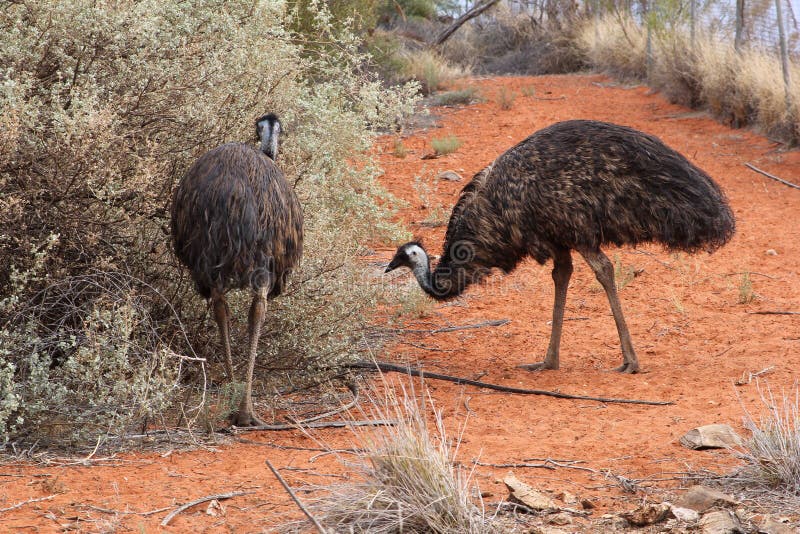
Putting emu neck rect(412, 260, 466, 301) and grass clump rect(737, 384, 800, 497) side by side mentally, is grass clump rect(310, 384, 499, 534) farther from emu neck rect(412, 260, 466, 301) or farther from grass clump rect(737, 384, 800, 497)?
emu neck rect(412, 260, 466, 301)

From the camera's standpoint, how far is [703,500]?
3.84m

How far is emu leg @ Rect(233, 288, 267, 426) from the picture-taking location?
16.6 ft

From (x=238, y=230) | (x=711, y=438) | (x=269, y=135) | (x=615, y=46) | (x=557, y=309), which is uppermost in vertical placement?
(x=615, y=46)

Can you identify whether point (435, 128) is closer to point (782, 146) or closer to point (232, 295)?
point (782, 146)

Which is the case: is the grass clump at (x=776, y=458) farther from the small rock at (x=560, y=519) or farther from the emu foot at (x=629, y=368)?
the emu foot at (x=629, y=368)

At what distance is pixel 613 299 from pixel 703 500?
267cm

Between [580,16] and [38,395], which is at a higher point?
[580,16]

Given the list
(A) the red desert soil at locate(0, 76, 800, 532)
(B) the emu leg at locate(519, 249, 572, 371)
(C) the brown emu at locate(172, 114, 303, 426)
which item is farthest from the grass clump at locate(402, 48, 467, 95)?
(C) the brown emu at locate(172, 114, 303, 426)

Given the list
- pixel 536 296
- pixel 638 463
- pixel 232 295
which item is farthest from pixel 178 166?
pixel 536 296

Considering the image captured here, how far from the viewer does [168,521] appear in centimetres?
375

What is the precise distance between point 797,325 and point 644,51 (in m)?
11.8

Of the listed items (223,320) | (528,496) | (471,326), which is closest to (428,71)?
(471,326)

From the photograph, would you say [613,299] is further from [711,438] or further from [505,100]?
[505,100]

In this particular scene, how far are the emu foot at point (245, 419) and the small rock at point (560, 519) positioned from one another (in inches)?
74.6
